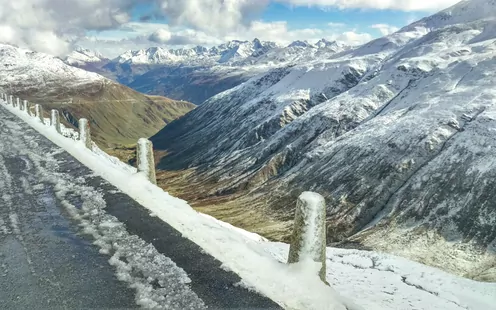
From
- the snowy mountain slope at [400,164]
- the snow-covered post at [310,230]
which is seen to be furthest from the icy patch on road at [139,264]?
the snowy mountain slope at [400,164]

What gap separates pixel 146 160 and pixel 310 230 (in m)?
6.87

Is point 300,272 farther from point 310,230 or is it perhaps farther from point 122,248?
point 122,248

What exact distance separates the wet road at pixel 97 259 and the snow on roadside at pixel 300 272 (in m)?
0.39

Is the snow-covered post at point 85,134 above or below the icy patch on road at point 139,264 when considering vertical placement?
above

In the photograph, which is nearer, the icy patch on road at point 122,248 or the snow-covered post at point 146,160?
the icy patch on road at point 122,248

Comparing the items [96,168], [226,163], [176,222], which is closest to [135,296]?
[176,222]

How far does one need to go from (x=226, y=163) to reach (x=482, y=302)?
15920 cm

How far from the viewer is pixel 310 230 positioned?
6.96 m

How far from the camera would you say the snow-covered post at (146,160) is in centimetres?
1185

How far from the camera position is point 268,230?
10481 centimetres

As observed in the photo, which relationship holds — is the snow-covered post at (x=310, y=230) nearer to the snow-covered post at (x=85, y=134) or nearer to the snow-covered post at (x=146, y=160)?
the snow-covered post at (x=146, y=160)

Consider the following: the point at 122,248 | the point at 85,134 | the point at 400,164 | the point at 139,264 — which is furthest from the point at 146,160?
the point at 400,164

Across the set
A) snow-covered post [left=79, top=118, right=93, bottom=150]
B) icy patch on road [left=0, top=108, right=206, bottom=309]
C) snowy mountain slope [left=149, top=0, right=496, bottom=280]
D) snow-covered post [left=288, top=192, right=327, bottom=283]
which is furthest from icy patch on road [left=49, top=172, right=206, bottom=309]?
snowy mountain slope [left=149, top=0, right=496, bottom=280]

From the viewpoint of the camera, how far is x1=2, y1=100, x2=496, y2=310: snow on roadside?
663 centimetres
